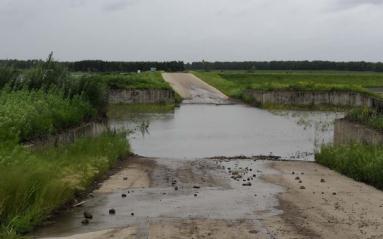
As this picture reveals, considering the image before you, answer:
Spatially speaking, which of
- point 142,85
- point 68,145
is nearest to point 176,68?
point 142,85

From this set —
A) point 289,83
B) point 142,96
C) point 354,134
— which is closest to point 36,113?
point 354,134

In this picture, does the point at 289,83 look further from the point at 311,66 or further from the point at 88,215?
the point at 311,66

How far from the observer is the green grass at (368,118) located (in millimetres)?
19828

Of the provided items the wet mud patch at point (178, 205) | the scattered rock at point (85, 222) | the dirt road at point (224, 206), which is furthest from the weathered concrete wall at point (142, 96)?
the scattered rock at point (85, 222)

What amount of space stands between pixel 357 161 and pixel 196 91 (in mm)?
46269

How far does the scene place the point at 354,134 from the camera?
67.9 feet

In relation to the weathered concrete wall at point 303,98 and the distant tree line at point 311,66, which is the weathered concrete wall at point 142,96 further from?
the distant tree line at point 311,66

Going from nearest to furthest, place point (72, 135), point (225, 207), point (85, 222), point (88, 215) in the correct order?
point (85, 222)
point (88, 215)
point (225, 207)
point (72, 135)

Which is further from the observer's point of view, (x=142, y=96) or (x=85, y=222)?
(x=142, y=96)

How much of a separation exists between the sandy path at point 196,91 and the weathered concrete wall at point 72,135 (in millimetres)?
32529

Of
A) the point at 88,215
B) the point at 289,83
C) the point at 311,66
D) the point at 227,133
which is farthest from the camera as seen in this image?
the point at 311,66

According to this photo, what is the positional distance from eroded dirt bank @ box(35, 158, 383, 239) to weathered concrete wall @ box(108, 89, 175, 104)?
35.0m

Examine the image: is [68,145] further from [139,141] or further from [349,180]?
[139,141]

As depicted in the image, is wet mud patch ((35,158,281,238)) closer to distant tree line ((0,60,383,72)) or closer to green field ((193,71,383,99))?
green field ((193,71,383,99))
